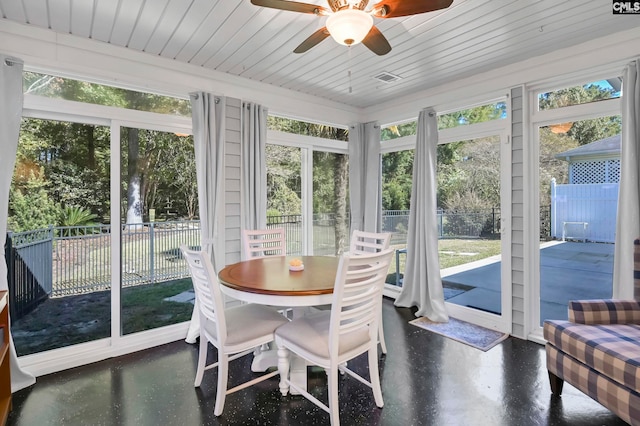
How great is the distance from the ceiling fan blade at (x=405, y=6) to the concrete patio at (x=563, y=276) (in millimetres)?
2547

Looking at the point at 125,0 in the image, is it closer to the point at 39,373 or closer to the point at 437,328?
the point at 39,373

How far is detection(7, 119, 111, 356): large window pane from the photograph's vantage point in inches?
99.9

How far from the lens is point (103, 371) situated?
2.56 meters

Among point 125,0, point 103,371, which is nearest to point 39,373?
point 103,371

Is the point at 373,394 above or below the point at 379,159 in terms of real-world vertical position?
below

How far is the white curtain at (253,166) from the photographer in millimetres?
3418

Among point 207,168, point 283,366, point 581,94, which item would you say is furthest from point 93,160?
point 581,94

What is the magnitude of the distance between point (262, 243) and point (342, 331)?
1.63 metres

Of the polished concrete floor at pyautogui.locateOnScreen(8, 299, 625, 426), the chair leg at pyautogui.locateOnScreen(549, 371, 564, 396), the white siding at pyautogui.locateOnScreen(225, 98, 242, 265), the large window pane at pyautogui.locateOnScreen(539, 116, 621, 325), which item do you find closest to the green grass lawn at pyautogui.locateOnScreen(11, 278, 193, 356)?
the polished concrete floor at pyautogui.locateOnScreen(8, 299, 625, 426)

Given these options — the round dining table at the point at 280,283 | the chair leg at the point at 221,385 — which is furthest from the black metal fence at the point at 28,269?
the chair leg at the point at 221,385

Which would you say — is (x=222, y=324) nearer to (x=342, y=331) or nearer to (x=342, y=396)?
(x=342, y=331)

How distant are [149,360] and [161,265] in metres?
0.88

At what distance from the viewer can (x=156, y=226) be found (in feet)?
10.3

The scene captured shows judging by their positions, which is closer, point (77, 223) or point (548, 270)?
point (77, 223)
